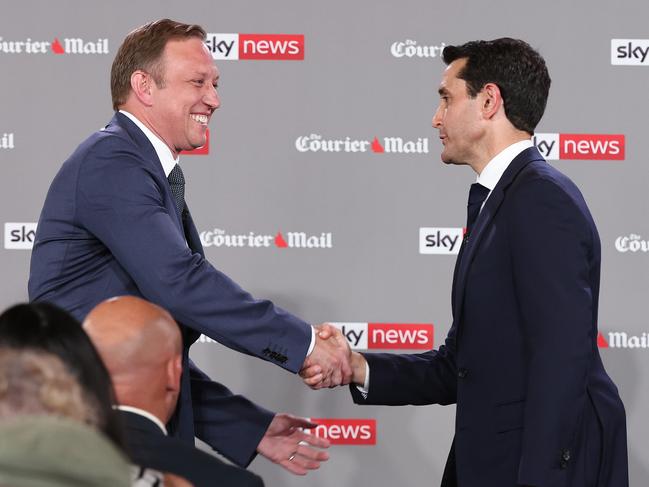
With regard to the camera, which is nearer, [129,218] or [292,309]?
[129,218]

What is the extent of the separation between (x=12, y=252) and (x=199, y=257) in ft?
6.20

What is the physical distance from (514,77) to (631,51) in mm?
1852

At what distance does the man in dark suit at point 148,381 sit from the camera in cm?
166

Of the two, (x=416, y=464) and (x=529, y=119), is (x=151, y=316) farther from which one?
(x=416, y=464)

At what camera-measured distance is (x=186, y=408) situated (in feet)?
8.60

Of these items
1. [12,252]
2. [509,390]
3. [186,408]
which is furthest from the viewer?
[12,252]

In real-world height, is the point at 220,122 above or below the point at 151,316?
above

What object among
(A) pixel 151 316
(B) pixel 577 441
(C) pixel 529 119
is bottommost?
(B) pixel 577 441

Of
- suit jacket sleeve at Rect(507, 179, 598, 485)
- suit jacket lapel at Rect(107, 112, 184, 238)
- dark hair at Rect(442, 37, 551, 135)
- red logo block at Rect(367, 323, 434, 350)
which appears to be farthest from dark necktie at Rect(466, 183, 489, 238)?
red logo block at Rect(367, 323, 434, 350)

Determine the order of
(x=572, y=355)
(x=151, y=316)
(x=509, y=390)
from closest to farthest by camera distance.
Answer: (x=151, y=316) → (x=572, y=355) → (x=509, y=390)

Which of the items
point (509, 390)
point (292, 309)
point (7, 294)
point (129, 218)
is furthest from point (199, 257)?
point (7, 294)

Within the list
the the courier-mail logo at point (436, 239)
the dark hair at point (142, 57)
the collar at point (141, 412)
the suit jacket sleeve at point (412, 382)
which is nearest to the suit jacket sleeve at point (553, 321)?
the suit jacket sleeve at point (412, 382)

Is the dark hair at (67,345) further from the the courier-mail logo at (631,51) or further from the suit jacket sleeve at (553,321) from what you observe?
the the courier-mail logo at (631,51)

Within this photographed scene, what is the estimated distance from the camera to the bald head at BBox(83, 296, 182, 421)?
5.72 ft
